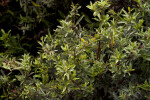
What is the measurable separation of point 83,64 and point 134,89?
62 centimetres

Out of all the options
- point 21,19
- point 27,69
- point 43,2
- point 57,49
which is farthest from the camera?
point 21,19

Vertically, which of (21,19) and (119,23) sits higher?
(21,19)

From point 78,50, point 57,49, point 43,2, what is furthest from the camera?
Result: point 43,2

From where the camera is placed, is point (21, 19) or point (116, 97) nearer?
point (116, 97)

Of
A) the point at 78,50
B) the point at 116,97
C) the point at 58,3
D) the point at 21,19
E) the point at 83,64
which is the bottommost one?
the point at 116,97

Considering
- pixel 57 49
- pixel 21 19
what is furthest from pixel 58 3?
pixel 57 49

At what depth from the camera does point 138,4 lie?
8.39 ft

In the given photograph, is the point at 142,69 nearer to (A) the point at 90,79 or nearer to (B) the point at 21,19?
(A) the point at 90,79

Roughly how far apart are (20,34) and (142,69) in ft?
7.73

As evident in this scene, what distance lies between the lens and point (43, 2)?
3.23 m

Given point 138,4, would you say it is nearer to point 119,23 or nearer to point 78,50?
point 119,23

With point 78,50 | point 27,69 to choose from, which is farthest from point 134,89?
point 27,69

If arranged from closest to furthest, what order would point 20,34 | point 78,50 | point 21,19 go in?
point 78,50 < point 21,19 < point 20,34

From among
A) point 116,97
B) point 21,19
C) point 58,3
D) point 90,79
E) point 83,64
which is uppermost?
point 58,3
